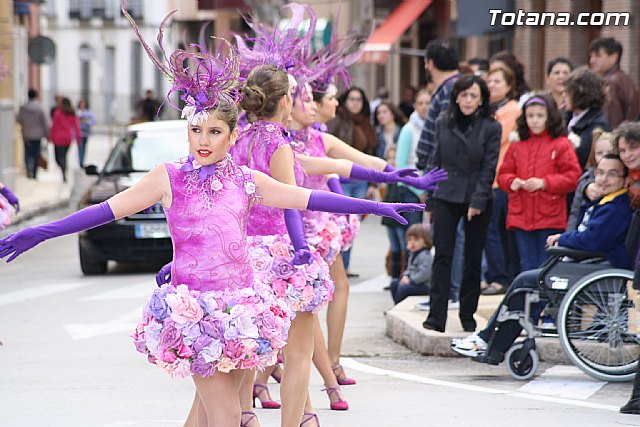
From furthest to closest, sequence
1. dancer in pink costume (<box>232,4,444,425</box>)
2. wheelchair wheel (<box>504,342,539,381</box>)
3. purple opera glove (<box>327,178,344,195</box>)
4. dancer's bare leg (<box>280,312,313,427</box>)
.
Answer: wheelchair wheel (<box>504,342,539,381</box>)
purple opera glove (<box>327,178,344,195</box>)
dancer in pink costume (<box>232,4,444,425</box>)
dancer's bare leg (<box>280,312,313,427</box>)

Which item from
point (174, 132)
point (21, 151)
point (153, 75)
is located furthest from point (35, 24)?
point (153, 75)

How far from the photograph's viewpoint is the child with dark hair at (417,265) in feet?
37.9

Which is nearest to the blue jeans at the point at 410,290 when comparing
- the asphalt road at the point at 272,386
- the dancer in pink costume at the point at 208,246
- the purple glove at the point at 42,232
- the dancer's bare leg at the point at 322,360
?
the asphalt road at the point at 272,386

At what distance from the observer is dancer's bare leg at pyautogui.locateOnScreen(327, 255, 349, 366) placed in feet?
27.7

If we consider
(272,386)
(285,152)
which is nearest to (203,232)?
(285,152)

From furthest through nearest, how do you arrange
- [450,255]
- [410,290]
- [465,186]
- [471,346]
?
[410,290] < [450,255] < [465,186] < [471,346]

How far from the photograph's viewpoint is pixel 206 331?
5.56 meters

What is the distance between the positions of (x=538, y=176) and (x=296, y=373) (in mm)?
4058

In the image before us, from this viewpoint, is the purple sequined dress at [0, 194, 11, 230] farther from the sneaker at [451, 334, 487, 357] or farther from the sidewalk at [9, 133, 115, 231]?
the sidewalk at [9, 133, 115, 231]

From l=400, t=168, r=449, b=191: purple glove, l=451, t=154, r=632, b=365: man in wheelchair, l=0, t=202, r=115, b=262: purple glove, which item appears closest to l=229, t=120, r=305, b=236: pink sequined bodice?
l=400, t=168, r=449, b=191: purple glove

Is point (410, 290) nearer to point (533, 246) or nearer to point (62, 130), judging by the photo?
point (533, 246)

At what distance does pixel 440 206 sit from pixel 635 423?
2.72 m

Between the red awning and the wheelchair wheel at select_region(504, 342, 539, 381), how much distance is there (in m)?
23.4

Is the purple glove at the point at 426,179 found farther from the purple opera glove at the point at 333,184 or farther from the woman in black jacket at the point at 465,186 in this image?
the woman in black jacket at the point at 465,186
